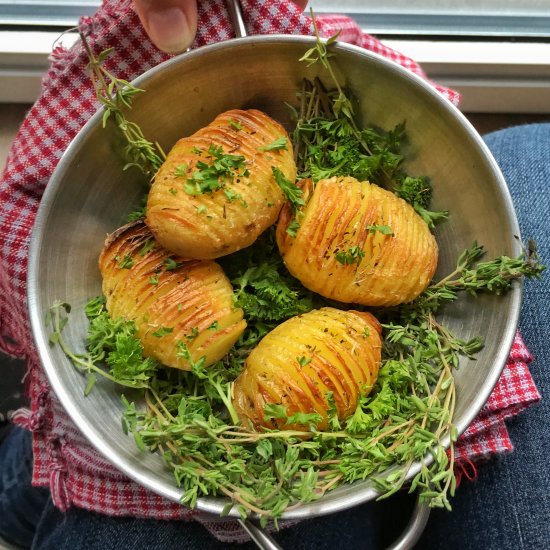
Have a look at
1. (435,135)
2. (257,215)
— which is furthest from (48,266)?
(435,135)

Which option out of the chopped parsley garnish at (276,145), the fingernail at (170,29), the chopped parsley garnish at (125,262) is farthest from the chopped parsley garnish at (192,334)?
the fingernail at (170,29)

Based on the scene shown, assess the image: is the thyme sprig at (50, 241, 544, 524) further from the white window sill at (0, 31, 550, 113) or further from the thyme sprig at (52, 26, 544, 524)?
the white window sill at (0, 31, 550, 113)

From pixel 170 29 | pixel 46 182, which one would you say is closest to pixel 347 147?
pixel 170 29

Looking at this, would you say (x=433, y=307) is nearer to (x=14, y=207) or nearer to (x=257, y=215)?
(x=257, y=215)

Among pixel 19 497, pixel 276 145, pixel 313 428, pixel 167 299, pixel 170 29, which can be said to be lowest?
pixel 19 497

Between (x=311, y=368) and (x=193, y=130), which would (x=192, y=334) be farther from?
(x=193, y=130)

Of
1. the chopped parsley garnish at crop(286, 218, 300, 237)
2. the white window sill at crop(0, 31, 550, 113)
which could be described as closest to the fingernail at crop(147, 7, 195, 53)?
the chopped parsley garnish at crop(286, 218, 300, 237)

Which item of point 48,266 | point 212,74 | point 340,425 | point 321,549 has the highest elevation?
point 212,74
